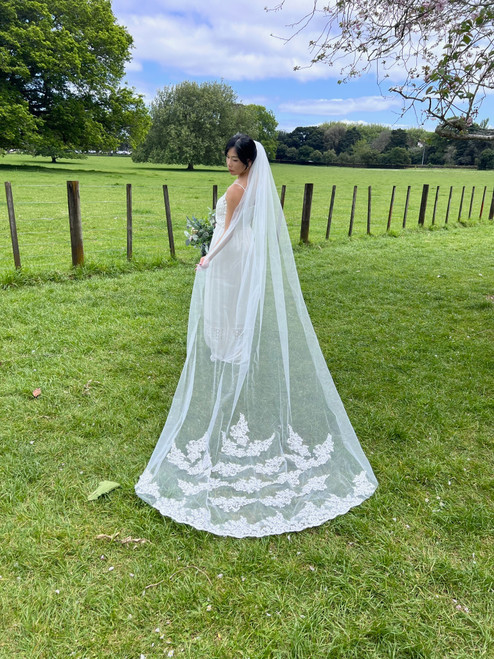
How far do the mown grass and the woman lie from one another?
0.14 m

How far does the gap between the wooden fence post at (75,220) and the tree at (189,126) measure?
1405 inches

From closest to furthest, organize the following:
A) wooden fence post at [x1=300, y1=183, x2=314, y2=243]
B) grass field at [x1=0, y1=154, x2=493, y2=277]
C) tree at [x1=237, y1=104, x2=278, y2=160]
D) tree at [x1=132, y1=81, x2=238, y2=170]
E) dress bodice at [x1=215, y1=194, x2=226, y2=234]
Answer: dress bodice at [x1=215, y1=194, x2=226, y2=234] < grass field at [x1=0, y1=154, x2=493, y2=277] < wooden fence post at [x1=300, y1=183, x2=314, y2=243] < tree at [x1=132, y1=81, x2=238, y2=170] < tree at [x1=237, y1=104, x2=278, y2=160]

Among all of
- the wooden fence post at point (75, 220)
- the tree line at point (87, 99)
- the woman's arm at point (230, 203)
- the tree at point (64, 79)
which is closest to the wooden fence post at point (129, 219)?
the wooden fence post at point (75, 220)

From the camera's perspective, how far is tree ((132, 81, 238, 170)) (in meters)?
40.6

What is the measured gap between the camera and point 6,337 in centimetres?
502

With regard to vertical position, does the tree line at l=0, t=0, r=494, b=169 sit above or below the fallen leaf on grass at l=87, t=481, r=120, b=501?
above

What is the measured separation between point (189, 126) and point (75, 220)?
126 feet

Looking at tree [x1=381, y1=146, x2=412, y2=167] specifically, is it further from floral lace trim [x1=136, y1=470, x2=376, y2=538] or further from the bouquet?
floral lace trim [x1=136, y1=470, x2=376, y2=538]

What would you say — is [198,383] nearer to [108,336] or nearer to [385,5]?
[108,336]

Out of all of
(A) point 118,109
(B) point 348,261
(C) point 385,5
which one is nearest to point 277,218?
(C) point 385,5

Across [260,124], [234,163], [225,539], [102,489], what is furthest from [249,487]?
[260,124]

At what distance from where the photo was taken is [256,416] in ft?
9.89

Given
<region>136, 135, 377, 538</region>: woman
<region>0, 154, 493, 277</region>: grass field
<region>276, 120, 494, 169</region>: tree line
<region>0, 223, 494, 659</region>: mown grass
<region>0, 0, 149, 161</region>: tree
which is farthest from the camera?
<region>276, 120, 494, 169</region>: tree line

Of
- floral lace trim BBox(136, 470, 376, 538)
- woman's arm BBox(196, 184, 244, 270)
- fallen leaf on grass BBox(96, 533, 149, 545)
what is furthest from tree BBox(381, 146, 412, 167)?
fallen leaf on grass BBox(96, 533, 149, 545)
